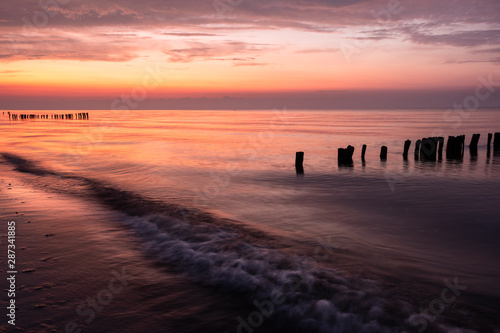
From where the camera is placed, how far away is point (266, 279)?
6.08 m

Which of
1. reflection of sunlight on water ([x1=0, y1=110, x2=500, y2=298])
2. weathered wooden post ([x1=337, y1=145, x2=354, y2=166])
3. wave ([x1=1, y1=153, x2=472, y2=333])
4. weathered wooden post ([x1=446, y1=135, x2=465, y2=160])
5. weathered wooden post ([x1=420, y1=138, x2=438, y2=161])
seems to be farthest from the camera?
weathered wooden post ([x1=446, y1=135, x2=465, y2=160])

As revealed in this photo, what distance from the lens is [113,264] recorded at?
6.45 m

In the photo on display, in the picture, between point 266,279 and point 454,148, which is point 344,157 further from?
point 266,279

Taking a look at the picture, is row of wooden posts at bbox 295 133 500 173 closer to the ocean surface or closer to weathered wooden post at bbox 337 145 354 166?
weathered wooden post at bbox 337 145 354 166

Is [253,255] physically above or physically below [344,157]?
below

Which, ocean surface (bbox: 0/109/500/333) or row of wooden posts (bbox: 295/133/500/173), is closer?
ocean surface (bbox: 0/109/500/333)

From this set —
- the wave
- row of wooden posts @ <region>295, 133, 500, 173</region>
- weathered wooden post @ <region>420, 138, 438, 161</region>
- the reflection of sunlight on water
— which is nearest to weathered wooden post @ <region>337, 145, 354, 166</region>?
row of wooden posts @ <region>295, 133, 500, 173</region>

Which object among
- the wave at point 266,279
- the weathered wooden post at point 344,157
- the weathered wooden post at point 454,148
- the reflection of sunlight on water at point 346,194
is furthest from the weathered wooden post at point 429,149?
the wave at point 266,279

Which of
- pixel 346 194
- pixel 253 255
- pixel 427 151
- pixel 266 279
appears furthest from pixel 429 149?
pixel 266 279

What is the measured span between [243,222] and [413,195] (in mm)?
7386

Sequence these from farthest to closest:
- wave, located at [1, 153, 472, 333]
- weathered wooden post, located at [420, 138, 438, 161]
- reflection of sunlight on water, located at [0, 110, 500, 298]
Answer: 1. weathered wooden post, located at [420, 138, 438, 161]
2. reflection of sunlight on water, located at [0, 110, 500, 298]
3. wave, located at [1, 153, 472, 333]

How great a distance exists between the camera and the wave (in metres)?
Answer: 4.91

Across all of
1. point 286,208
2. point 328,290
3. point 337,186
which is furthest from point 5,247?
point 337,186

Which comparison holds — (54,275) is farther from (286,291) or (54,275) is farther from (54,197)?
(54,197)
